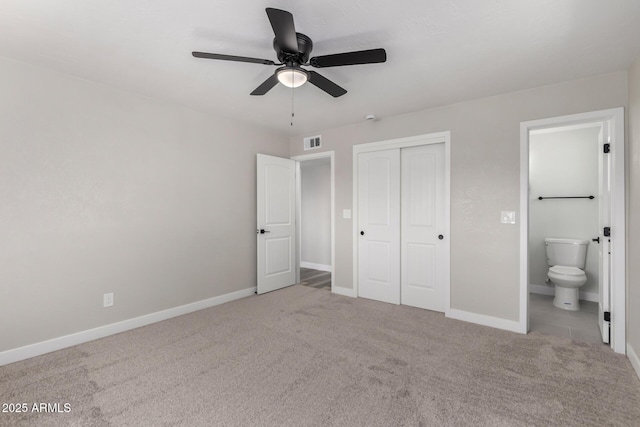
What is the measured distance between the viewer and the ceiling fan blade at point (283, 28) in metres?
1.56

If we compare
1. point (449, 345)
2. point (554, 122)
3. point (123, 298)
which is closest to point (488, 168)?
point (554, 122)

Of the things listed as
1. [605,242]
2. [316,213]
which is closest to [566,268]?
[605,242]

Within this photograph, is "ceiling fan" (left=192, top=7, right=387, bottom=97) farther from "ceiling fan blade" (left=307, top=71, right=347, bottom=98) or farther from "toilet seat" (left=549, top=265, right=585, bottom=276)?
"toilet seat" (left=549, top=265, right=585, bottom=276)

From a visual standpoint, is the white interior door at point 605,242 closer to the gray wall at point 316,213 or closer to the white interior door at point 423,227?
the white interior door at point 423,227

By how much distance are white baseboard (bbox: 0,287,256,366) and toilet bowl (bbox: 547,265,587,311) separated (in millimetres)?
4195

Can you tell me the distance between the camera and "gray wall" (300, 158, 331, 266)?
20.7 feet

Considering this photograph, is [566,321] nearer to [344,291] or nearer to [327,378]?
[344,291]

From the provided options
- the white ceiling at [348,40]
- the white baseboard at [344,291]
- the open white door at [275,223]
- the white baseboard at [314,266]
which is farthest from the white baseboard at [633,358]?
the white baseboard at [314,266]

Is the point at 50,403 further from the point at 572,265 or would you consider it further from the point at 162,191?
the point at 572,265

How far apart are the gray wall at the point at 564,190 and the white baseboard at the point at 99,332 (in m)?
4.54

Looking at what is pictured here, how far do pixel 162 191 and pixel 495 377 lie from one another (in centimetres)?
359

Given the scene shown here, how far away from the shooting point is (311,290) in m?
4.68

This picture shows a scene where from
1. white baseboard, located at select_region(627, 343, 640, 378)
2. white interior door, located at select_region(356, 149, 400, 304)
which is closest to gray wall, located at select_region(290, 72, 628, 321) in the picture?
white interior door, located at select_region(356, 149, 400, 304)

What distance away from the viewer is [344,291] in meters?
4.45
